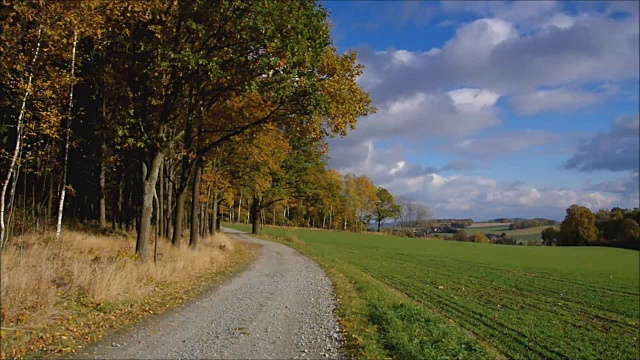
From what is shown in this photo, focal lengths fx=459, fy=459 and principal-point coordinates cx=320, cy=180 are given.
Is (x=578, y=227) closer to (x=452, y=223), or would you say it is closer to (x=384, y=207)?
(x=384, y=207)

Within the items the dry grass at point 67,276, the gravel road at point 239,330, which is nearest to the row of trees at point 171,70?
the dry grass at point 67,276

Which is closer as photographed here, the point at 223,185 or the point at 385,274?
the point at 385,274

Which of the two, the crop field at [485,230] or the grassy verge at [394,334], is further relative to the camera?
the crop field at [485,230]

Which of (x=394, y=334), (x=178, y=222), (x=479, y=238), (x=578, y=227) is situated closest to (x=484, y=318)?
(x=394, y=334)

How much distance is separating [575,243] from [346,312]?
365 ft

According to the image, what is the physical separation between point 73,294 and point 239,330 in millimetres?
3581

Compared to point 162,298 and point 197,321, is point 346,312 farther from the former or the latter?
point 162,298

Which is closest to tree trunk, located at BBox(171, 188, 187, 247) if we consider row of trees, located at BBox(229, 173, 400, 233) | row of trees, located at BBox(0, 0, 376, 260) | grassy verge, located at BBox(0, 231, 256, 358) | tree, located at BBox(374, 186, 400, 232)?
row of trees, located at BBox(0, 0, 376, 260)

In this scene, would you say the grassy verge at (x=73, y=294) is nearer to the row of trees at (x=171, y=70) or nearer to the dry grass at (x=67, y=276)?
the dry grass at (x=67, y=276)

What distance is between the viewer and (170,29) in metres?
14.4

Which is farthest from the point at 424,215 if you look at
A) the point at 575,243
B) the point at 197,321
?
the point at 197,321

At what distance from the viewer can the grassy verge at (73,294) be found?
718cm

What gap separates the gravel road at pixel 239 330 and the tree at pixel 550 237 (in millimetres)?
115813

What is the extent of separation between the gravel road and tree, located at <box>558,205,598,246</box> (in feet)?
352
